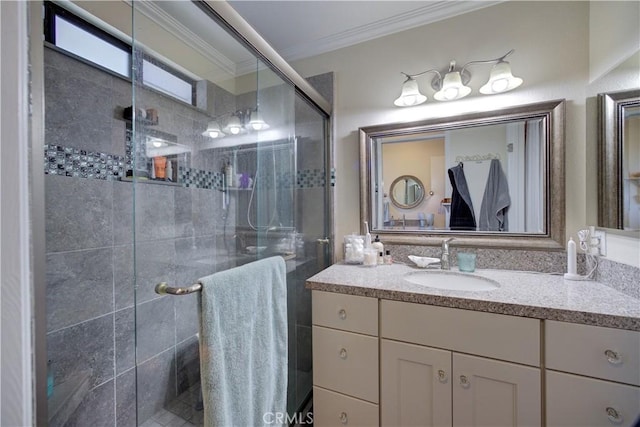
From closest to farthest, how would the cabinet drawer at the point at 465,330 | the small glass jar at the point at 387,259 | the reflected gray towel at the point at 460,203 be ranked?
the cabinet drawer at the point at 465,330
the reflected gray towel at the point at 460,203
the small glass jar at the point at 387,259

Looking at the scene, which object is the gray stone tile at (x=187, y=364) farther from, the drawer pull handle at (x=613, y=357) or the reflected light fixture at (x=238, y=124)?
the drawer pull handle at (x=613, y=357)

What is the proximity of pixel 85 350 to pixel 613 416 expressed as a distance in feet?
6.38

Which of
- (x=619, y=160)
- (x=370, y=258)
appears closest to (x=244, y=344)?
(x=370, y=258)

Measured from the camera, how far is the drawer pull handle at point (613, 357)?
0.82 m

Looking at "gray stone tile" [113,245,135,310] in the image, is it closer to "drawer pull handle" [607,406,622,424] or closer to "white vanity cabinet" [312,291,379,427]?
"white vanity cabinet" [312,291,379,427]

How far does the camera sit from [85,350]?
1083 millimetres

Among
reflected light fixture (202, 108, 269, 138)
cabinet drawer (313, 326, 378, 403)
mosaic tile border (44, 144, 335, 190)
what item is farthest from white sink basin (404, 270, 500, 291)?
reflected light fixture (202, 108, 269, 138)

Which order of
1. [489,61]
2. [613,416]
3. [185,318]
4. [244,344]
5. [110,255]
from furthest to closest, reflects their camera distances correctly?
1. [489,61]
2. [185,318]
3. [110,255]
4. [244,344]
5. [613,416]

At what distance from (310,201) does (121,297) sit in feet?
3.64

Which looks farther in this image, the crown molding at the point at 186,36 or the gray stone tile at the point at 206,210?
the gray stone tile at the point at 206,210

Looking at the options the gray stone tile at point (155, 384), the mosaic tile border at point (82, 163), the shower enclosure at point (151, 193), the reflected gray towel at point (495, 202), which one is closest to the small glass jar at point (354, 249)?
the shower enclosure at point (151, 193)

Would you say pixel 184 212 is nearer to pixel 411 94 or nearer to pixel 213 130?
pixel 213 130

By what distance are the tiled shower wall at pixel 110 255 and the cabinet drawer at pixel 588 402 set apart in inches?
50.8

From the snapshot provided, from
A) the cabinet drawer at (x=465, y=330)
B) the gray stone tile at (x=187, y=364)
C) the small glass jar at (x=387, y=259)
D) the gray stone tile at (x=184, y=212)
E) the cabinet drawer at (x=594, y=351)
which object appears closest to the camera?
the cabinet drawer at (x=594, y=351)
